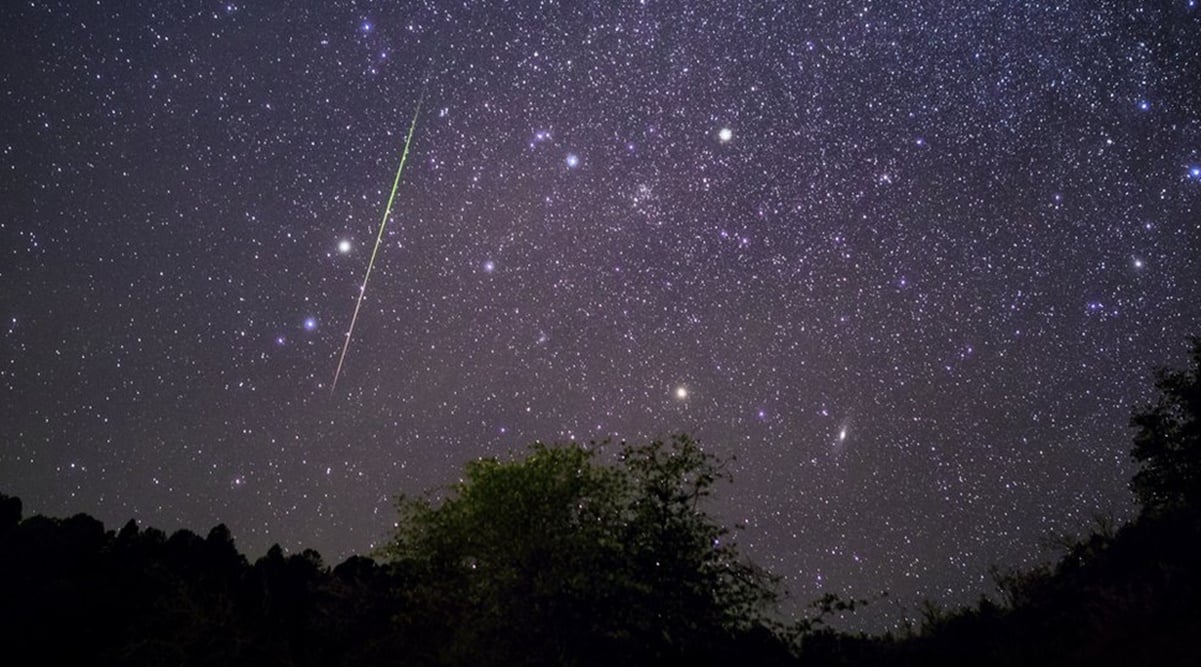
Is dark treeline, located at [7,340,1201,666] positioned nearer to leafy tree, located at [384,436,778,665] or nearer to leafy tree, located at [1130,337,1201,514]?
leafy tree, located at [384,436,778,665]

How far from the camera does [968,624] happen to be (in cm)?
2225

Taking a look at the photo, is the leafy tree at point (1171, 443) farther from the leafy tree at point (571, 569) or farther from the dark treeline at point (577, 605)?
the leafy tree at point (571, 569)

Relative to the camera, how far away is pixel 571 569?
18.6m

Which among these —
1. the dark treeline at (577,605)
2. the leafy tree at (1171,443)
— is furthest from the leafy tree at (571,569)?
the leafy tree at (1171,443)

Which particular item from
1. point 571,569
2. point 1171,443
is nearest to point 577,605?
point 571,569

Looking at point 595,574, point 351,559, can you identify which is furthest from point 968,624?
point 351,559

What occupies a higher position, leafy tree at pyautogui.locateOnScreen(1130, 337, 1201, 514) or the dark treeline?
leafy tree at pyautogui.locateOnScreen(1130, 337, 1201, 514)

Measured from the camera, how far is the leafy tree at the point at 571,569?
18156 mm

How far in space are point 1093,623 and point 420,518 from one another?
15.9m

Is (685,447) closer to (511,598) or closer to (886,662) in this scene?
(511,598)

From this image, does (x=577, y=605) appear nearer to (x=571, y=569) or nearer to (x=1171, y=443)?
(x=571, y=569)

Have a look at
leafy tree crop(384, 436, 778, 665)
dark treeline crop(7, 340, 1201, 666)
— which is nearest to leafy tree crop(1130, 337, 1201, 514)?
dark treeline crop(7, 340, 1201, 666)

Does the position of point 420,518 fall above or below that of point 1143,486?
below

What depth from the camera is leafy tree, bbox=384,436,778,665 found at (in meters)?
18.2
